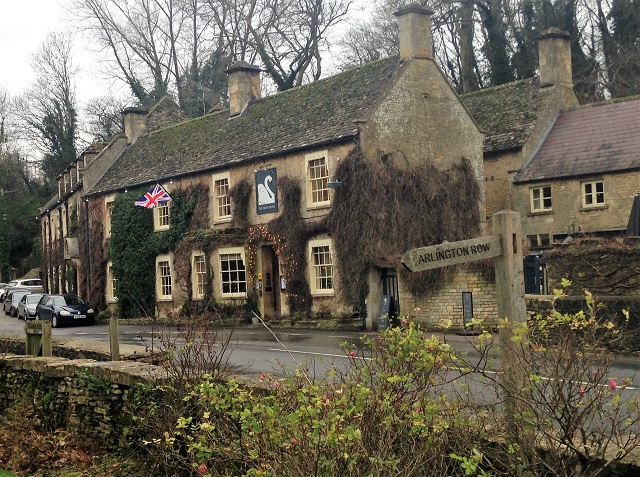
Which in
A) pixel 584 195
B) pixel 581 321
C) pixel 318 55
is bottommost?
pixel 581 321

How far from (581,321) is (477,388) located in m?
5.32

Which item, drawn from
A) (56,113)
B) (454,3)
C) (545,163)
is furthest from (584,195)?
(56,113)

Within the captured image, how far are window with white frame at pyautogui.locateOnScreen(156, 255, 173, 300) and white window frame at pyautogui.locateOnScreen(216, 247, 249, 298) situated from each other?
399 centimetres

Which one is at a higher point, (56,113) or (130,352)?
(56,113)

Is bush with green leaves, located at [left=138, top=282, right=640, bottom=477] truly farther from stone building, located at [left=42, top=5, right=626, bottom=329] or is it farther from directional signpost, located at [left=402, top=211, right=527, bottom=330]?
stone building, located at [left=42, top=5, right=626, bottom=329]

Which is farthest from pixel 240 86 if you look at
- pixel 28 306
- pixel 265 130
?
pixel 28 306

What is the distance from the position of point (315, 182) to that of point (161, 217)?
10069 mm

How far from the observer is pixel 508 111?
3525 cm

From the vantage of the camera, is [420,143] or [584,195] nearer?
[420,143]

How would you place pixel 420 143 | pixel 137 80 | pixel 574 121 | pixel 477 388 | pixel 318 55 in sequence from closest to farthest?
pixel 477 388, pixel 420 143, pixel 574 121, pixel 318 55, pixel 137 80

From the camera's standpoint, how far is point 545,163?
32.8m

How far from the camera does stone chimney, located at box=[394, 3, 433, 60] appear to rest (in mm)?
28109

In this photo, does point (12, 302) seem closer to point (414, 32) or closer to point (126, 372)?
point (414, 32)

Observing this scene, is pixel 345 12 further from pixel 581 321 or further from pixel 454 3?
pixel 581 321
